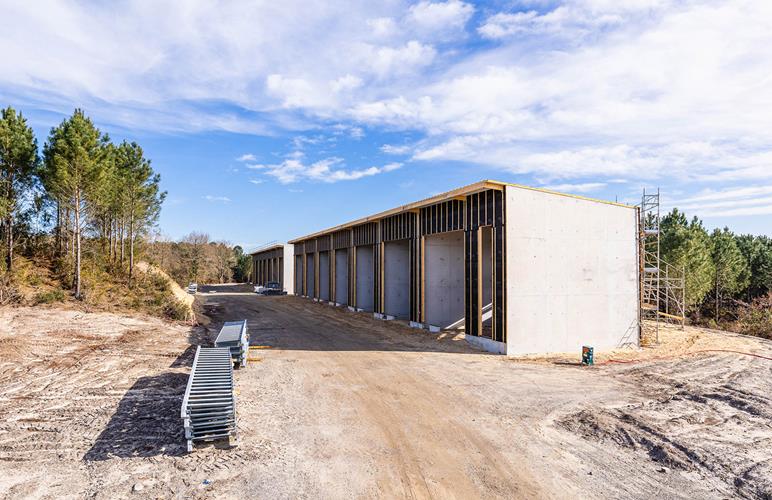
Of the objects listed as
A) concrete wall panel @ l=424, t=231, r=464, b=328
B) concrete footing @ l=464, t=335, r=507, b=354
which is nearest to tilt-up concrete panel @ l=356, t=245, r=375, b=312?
concrete wall panel @ l=424, t=231, r=464, b=328

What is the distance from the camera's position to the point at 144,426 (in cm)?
819

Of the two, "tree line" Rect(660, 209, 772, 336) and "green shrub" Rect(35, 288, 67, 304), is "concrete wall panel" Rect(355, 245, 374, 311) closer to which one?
"green shrub" Rect(35, 288, 67, 304)

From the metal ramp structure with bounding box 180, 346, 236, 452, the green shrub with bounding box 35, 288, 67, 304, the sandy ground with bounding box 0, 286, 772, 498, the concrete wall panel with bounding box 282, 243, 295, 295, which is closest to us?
the sandy ground with bounding box 0, 286, 772, 498

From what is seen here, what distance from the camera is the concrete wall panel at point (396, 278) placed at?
84.9 feet

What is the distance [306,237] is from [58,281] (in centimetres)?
1998

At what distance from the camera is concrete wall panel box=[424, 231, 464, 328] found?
21.7m

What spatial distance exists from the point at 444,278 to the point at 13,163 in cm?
2313

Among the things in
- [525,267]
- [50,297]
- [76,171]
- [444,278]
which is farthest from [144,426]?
[76,171]

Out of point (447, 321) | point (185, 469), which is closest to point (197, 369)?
point (185, 469)

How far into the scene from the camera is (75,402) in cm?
933

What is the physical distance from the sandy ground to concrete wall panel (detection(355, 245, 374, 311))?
44.2 feet

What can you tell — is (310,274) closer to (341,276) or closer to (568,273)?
(341,276)

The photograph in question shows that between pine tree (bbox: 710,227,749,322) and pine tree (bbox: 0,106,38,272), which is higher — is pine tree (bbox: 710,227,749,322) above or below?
below

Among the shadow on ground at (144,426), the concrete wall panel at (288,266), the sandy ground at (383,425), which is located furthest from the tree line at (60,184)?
the concrete wall panel at (288,266)
